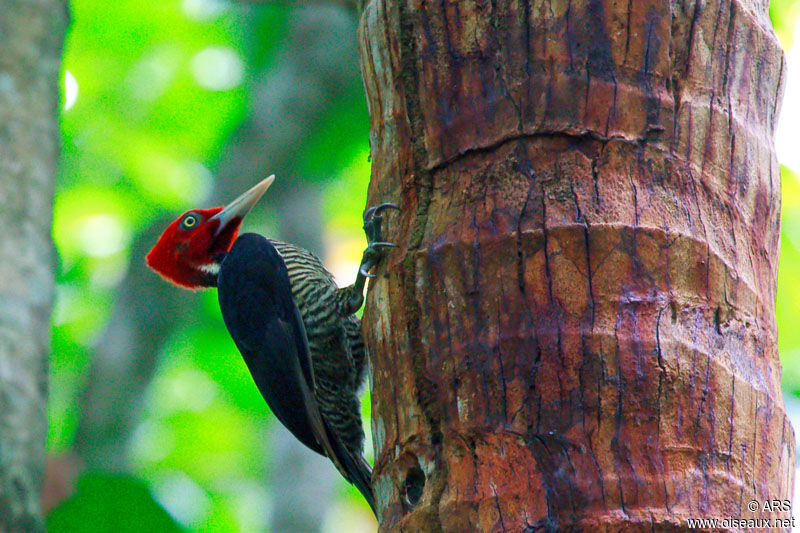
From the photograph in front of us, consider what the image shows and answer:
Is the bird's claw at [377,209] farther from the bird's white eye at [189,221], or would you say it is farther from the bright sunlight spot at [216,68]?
the bright sunlight spot at [216,68]

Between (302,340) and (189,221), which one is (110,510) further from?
(189,221)

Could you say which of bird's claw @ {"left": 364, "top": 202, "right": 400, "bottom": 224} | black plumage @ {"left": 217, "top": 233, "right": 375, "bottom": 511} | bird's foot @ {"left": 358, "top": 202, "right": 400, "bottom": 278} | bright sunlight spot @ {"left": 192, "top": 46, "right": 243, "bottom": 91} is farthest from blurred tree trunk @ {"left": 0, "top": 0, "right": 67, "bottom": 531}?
bright sunlight spot @ {"left": 192, "top": 46, "right": 243, "bottom": 91}

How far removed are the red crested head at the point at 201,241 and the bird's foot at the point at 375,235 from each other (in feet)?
6.43

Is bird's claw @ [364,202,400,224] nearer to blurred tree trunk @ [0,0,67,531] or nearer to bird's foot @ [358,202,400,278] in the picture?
bird's foot @ [358,202,400,278]

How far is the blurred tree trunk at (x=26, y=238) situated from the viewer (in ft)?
10.8

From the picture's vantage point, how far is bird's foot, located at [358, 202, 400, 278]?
2.63 meters

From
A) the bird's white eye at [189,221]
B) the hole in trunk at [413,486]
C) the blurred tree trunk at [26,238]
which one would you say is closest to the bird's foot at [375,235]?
the hole in trunk at [413,486]

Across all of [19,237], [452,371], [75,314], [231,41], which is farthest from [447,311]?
[75,314]

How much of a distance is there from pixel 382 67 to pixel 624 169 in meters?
0.83

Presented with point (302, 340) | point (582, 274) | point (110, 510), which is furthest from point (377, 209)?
point (110, 510)

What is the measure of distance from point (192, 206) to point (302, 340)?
4358mm

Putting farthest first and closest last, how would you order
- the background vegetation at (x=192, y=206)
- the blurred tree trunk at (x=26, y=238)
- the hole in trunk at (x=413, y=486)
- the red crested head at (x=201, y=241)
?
the background vegetation at (x=192, y=206) → the red crested head at (x=201, y=241) → the blurred tree trunk at (x=26, y=238) → the hole in trunk at (x=413, y=486)

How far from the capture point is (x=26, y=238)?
Answer: 3830 millimetres

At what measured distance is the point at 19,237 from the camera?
3.80m
